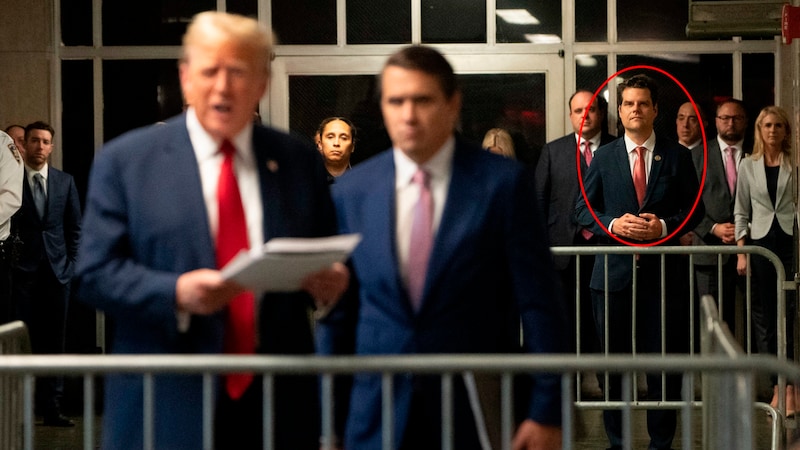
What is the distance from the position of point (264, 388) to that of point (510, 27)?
8.91 meters

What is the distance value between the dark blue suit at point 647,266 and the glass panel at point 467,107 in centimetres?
328

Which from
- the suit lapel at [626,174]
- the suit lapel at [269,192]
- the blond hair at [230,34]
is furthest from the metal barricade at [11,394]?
the suit lapel at [626,174]

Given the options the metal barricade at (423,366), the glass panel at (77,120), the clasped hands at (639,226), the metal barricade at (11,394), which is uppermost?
the glass panel at (77,120)

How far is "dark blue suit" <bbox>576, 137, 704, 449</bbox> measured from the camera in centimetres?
822

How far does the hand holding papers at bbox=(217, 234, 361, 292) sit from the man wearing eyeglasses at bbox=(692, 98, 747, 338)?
733 centimetres

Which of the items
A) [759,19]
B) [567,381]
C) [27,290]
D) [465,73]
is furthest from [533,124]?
[567,381]

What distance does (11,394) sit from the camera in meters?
4.06

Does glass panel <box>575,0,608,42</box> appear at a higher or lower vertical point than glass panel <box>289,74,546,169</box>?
higher

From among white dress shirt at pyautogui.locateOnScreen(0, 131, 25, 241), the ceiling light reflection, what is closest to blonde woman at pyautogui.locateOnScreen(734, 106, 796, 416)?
the ceiling light reflection

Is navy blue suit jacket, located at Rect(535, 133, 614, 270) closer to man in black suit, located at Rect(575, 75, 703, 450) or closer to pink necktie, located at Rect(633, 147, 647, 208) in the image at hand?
man in black suit, located at Rect(575, 75, 703, 450)

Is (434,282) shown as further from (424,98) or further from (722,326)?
→ (722,326)

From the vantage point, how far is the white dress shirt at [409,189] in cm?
390

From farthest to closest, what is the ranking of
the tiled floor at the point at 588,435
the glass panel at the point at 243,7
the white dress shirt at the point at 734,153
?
1. the glass panel at the point at 243,7
2. the white dress shirt at the point at 734,153
3. the tiled floor at the point at 588,435

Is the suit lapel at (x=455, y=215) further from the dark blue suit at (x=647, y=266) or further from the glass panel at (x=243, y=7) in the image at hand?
the glass panel at (x=243, y=7)
